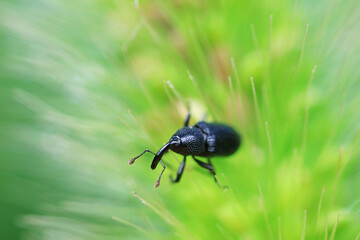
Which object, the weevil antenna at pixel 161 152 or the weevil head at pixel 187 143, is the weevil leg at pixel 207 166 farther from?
the weevil antenna at pixel 161 152

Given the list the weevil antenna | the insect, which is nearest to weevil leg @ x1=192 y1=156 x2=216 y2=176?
the insect

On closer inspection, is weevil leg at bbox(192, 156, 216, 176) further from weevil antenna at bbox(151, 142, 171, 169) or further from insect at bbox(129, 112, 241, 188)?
weevil antenna at bbox(151, 142, 171, 169)

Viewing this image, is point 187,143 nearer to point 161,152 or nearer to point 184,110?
point 161,152

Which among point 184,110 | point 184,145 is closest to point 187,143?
point 184,145

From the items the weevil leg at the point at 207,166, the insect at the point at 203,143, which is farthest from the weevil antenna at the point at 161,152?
the weevil leg at the point at 207,166

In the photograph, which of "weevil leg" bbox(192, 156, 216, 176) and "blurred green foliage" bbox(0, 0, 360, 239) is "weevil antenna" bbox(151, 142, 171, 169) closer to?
"blurred green foliage" bbox(0, 0, 360, 239)

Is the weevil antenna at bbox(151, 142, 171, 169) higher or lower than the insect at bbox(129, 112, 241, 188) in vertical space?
lower
